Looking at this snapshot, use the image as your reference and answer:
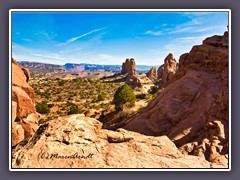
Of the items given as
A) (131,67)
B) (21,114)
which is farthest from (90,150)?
(131,67)

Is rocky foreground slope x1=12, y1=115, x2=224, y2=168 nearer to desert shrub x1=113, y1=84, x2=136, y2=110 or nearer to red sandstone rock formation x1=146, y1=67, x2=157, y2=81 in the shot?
desert shrub x1=113, y1=84, x2=136, y2=110

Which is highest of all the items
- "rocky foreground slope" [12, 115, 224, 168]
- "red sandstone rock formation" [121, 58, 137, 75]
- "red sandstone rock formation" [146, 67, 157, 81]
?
A: "red sandstone rock formation" [121, 58, 137, 75]

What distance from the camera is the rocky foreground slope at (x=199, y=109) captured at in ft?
36.0

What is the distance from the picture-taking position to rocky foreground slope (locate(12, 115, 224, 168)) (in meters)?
8.32

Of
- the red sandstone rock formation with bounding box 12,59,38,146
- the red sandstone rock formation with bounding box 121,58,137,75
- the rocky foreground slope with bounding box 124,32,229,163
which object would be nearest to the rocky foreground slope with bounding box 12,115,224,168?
the rocky foreground slope with bounding box 124,32,229,163

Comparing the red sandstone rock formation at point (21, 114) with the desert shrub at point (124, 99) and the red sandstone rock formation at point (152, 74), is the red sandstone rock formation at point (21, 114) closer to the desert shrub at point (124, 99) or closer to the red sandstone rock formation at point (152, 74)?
the desert shrub at point (124, 99)

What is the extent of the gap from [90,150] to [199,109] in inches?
333

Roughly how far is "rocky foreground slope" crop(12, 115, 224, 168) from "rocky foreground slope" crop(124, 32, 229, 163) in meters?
1.62

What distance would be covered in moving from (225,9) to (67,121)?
9817 mm

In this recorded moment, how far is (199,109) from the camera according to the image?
1346 centimetres

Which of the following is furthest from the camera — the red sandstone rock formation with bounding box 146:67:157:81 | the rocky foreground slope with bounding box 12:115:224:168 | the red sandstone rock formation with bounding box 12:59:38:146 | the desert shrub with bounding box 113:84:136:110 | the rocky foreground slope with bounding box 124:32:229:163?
the red sandstone rock formation with bounding box 146:67:157:81

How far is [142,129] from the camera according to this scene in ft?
48.8

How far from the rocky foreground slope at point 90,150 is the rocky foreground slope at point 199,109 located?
5.31 ft
